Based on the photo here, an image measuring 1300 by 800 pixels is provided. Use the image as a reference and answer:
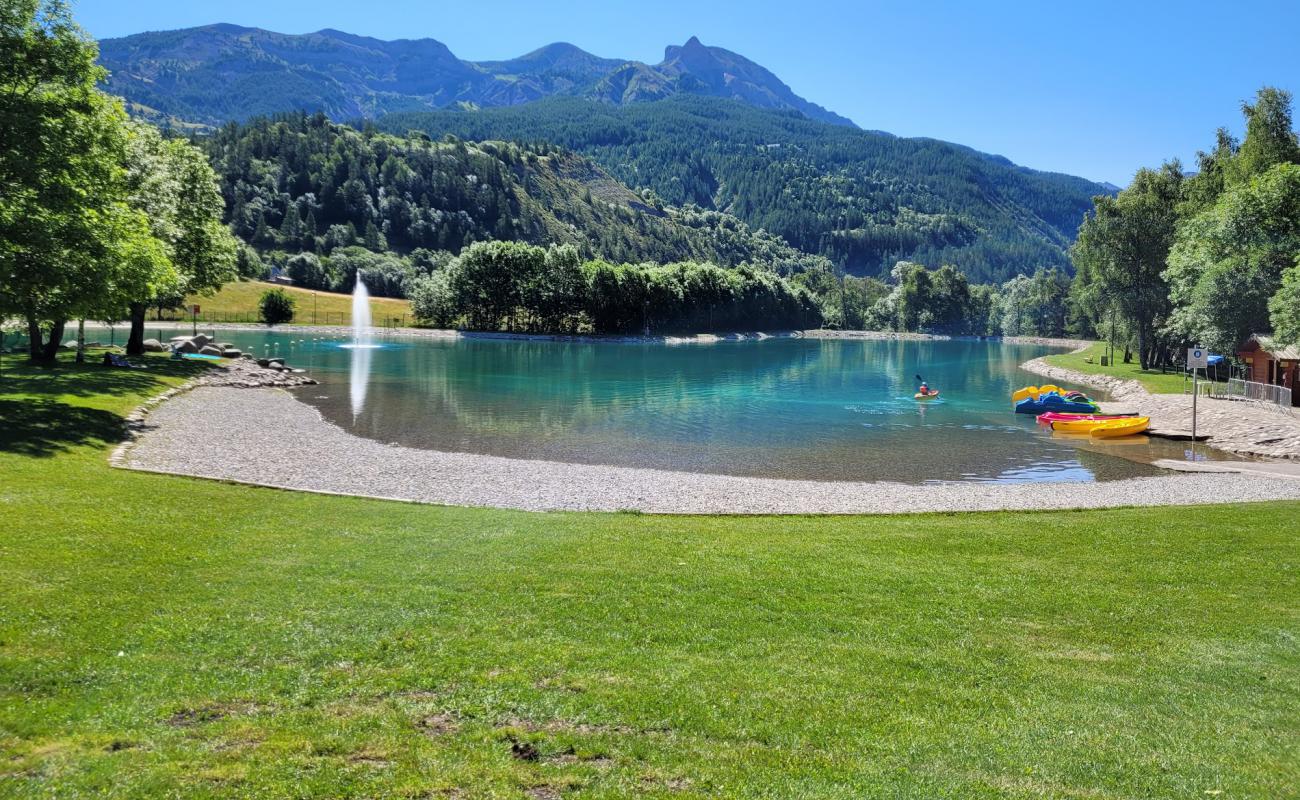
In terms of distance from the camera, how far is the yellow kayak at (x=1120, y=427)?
151ft

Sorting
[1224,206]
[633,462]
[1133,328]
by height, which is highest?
[1224,206]

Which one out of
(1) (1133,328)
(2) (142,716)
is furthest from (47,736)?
(1) (1133,328)

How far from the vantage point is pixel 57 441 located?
23.6 metres

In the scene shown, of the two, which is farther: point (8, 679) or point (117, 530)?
point (117, 530)

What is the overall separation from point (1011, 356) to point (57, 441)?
14300 centimetres

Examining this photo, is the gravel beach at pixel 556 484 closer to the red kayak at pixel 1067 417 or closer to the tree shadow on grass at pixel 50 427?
the tree shadow on grass at pixel 50 427

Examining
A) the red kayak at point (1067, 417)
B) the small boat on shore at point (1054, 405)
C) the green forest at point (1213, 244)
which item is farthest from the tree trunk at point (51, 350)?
the green forest at point (1213, 244)

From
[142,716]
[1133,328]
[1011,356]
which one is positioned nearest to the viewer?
[142,716]

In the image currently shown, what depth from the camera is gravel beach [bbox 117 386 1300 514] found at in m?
23.7

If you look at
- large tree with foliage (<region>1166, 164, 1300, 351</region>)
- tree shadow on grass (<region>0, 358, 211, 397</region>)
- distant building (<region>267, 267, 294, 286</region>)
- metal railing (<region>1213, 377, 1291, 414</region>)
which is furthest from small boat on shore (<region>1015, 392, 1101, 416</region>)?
distant building (<region>267, 267, 294, 286</region>)

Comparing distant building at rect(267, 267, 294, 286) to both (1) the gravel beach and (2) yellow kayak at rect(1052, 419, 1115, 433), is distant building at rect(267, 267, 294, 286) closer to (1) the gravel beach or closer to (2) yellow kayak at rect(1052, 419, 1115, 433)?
(1) the gravel beach

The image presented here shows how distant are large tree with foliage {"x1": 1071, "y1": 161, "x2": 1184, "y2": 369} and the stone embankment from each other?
31.4 meters

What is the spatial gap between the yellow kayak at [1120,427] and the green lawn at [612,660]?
30.7 m

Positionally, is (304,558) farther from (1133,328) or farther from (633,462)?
(1133,328)
